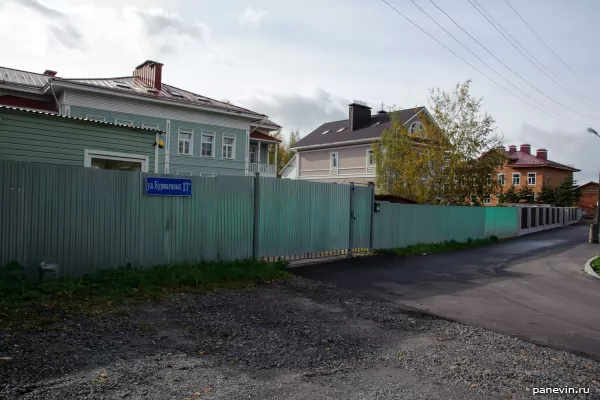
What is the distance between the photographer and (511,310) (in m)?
7.78

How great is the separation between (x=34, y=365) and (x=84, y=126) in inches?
326

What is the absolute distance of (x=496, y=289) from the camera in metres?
9.66

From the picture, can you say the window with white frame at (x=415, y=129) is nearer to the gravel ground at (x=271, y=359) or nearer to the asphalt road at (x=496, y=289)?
the asphalt road at (x=496, y=289)

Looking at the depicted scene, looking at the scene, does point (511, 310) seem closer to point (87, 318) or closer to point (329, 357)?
point (329, 357)

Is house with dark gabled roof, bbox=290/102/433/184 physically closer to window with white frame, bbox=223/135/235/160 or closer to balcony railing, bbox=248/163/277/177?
balcony railing, bbox=248/163/277/177

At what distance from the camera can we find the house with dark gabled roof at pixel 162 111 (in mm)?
21578

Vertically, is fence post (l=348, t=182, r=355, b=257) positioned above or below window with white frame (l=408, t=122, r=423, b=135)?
below

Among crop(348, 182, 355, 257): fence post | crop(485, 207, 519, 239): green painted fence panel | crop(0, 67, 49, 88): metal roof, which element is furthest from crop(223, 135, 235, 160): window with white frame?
crop(348, 182, 355, 257): fence post

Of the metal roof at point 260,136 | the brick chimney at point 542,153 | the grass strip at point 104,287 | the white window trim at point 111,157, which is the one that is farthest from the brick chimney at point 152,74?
the brick chimney at point 542,153

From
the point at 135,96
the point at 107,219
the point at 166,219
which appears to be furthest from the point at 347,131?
the point at 107,219

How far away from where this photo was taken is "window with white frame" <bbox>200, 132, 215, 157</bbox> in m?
26.7

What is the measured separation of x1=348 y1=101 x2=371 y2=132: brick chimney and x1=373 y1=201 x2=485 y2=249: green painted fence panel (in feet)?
62.6

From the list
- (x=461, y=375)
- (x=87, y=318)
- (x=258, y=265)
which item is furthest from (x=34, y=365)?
(x=258, y=265)

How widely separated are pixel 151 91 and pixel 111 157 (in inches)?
581
